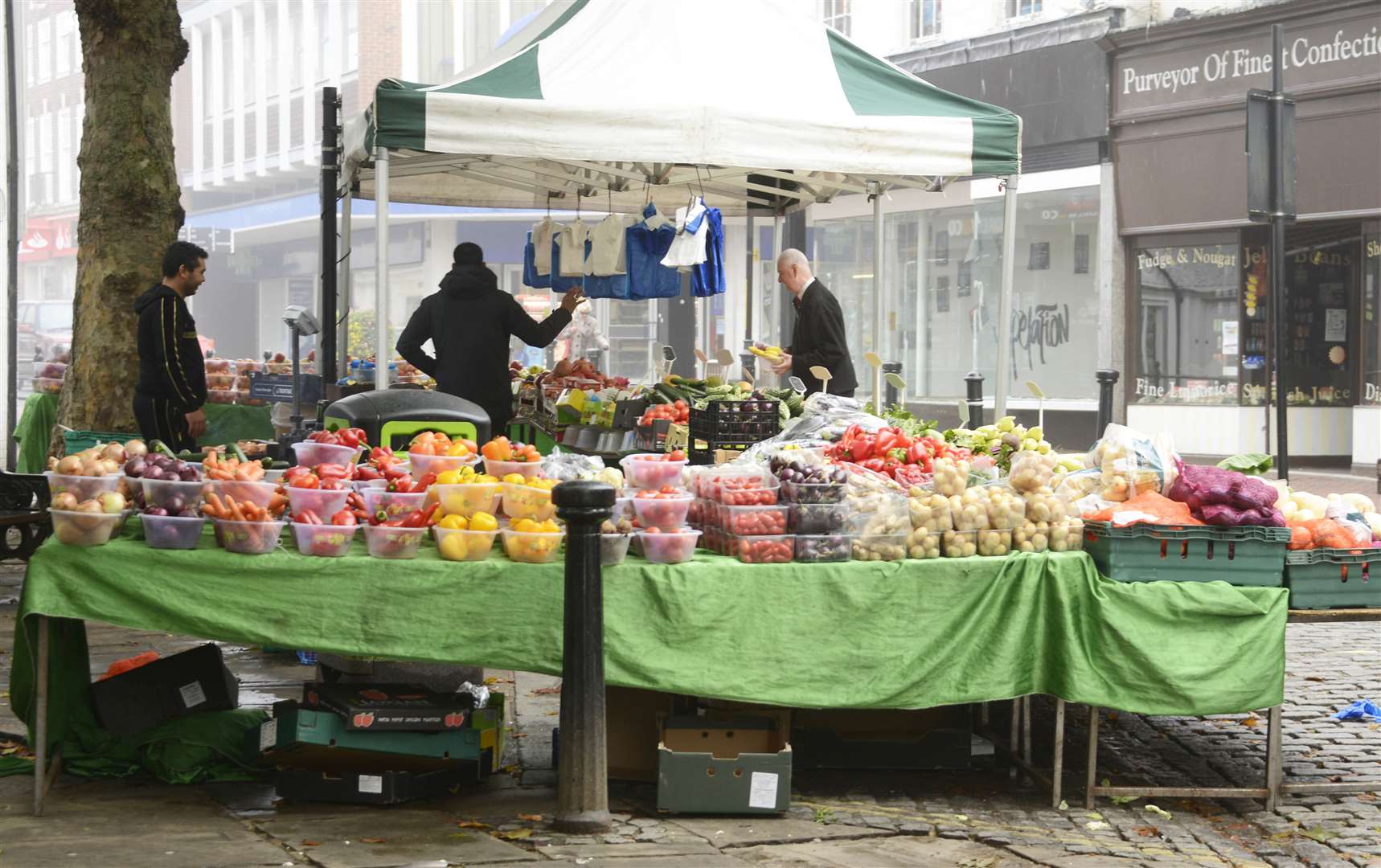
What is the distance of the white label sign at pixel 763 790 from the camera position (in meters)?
5.47

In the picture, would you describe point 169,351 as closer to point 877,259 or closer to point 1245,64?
point 877,259

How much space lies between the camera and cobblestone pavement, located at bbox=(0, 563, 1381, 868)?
496 cm

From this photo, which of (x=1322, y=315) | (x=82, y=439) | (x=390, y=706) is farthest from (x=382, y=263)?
(x=1322, y=315)

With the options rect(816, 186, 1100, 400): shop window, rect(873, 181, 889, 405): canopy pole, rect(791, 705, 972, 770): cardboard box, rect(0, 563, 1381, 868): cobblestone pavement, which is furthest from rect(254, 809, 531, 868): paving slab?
rect(816, 186, 1100, 400): shop window

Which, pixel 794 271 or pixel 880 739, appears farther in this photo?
pixel 794 271

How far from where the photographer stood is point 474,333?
10.4m

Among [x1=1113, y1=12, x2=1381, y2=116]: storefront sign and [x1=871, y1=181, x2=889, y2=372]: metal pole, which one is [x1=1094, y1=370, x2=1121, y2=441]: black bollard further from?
[x1=871, y1=181, x2=889, y2=372]: metal pole

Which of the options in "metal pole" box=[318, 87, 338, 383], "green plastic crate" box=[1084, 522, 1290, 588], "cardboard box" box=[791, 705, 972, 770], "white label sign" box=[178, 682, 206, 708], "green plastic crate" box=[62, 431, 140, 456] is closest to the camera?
"green plastic crate" box=[1084, 522, 1290, 588]

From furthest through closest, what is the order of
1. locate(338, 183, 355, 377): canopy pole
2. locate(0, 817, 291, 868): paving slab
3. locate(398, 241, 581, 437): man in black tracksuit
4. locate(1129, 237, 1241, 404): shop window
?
locate(1129, 237, 1241, 404): shop window
locate(338, 183, 355, 377): canopy pole
locate(398, 241, 581, 437): man in black tracksuit
locate(0, 817, 291, 868): paving slab

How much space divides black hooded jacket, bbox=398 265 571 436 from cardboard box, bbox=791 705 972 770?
474 centimetres

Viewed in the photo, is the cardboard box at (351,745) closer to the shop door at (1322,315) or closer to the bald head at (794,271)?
the bald head at (794,271)

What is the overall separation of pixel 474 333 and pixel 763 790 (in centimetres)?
551

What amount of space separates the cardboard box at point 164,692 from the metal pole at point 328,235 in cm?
624

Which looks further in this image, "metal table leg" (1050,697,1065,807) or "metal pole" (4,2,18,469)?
"metal pole" (4,2,18,469)
